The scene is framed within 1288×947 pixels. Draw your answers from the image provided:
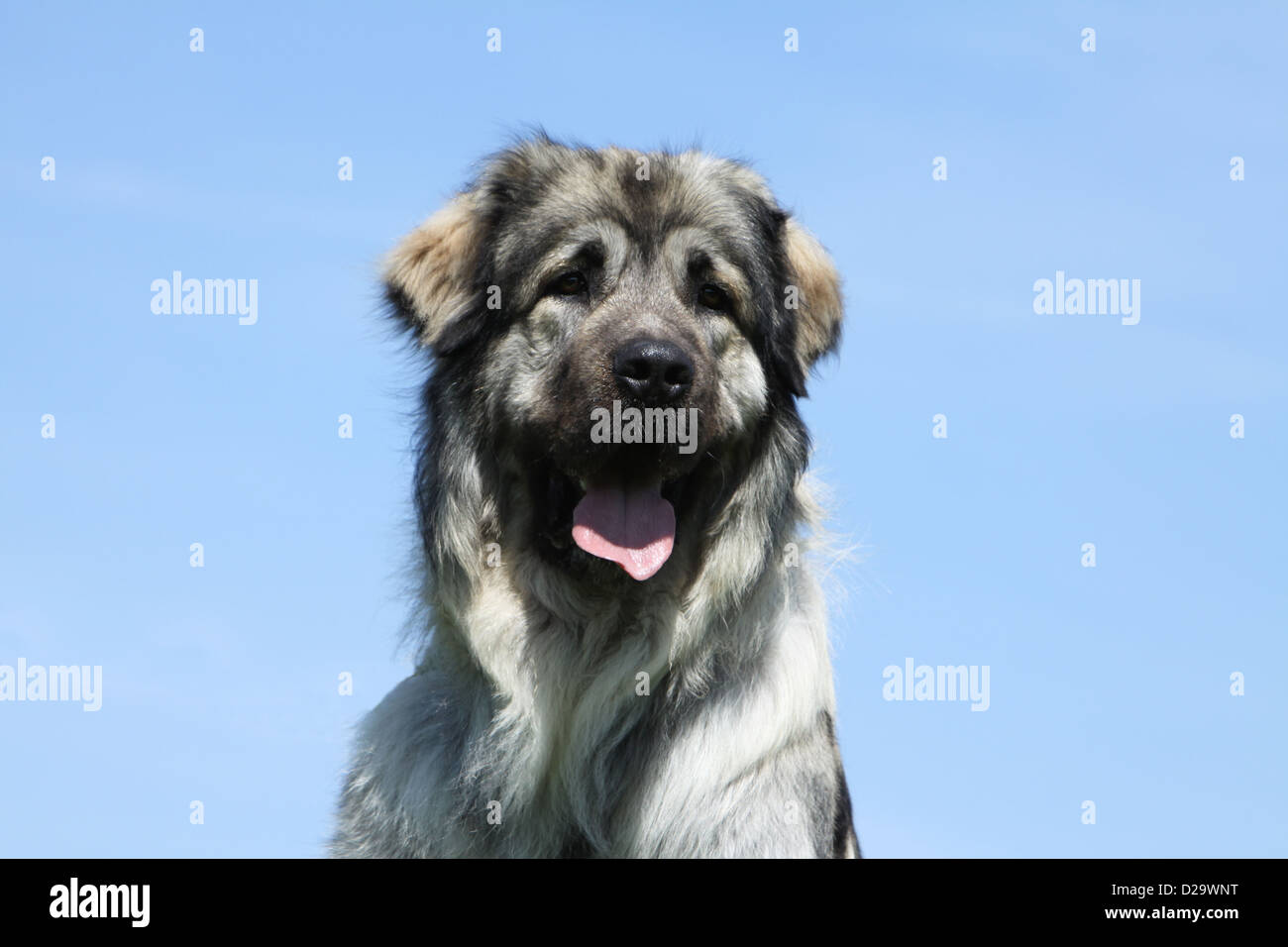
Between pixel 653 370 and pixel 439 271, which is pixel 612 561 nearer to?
pixel 653 370

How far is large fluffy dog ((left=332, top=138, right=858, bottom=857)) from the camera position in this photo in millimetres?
8328

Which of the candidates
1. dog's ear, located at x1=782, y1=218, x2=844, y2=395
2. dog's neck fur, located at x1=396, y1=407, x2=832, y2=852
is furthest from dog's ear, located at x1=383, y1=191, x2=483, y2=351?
dog's ear, located at x1=782, y1=218, x2=844, y2=395

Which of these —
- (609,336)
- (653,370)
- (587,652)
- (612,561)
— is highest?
(609,336)

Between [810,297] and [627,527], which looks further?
[810,297]

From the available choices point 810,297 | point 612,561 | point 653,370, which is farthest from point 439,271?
point 810,297

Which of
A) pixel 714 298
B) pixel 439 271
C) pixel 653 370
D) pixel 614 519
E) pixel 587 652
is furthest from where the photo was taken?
pixel 439 271

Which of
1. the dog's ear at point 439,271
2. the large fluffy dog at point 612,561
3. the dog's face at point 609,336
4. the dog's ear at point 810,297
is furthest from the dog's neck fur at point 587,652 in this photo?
the dog's ear at point 810,297

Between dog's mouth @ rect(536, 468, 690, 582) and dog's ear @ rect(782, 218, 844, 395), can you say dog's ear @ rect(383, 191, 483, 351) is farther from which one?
dog's ear @ rect(782, 218, 844, 395)

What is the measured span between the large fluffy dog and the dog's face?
0.05ft

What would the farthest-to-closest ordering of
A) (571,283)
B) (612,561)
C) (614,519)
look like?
(571,283) → (614,519) → (612,561)

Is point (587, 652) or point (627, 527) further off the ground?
point (627, 527)

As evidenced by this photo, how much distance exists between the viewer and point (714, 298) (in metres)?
8.81

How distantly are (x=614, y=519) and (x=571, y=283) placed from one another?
1344 millimetres

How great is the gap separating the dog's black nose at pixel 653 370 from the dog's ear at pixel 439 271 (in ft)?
3.96
